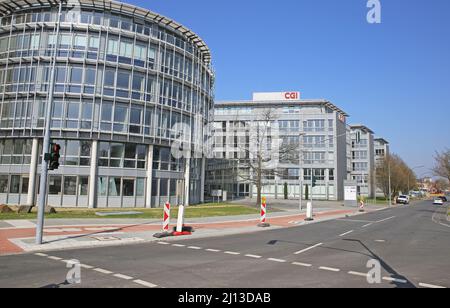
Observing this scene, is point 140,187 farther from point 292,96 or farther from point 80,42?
point 292,96

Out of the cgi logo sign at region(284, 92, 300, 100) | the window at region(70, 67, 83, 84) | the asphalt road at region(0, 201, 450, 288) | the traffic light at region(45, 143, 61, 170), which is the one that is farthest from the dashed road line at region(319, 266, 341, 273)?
the cgi logo sign at region(284, 92, 300, 100)

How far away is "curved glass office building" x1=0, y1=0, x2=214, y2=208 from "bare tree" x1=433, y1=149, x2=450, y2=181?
30616 mm

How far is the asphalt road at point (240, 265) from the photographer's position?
7.68m

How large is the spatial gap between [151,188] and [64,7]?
17.6 meters

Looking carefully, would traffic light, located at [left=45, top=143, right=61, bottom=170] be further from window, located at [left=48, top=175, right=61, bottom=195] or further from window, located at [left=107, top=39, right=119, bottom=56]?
window, located at [left=107, top=39, right=119, bottom=56]

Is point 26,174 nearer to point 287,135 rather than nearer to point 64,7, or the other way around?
point 64,7

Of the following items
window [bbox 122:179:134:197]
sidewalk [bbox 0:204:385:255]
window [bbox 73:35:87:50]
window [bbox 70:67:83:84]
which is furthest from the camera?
window [bbox 122:179:134:197]

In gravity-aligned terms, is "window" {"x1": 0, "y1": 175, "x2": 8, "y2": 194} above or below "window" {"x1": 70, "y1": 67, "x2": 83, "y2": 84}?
below

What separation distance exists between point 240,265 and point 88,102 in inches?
982

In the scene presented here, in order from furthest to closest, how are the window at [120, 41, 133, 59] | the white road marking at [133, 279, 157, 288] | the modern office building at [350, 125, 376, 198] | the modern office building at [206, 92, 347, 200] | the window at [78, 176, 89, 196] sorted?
the modern office building at [350, 125, 376, 198] → the modern office building at [206, 92, 347, 200] → the window at [120, 41, 133, 59] → the window at [78, 176, 89, 196] → the white road marking at [133, 279, 157, 288]

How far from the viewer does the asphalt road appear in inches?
302

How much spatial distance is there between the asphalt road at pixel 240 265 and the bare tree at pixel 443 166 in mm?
29971

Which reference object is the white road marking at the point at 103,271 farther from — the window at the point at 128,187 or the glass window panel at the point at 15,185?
the glass window panel at the point at 15,185

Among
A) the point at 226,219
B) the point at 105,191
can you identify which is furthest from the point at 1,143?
the point at 226,219
